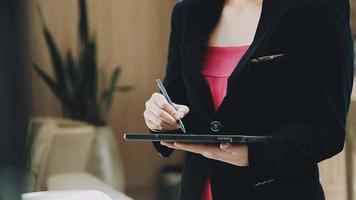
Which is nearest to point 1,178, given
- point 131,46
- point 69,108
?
point 69,108

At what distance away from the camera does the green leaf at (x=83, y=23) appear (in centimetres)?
135

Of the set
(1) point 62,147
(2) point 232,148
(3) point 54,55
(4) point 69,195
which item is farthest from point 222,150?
(3) point 54,55

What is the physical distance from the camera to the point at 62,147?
3.25ft

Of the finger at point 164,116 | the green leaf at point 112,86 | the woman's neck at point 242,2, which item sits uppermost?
the woman's neck at point 242,2

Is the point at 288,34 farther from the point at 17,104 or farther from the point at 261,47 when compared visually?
the point at 17,104

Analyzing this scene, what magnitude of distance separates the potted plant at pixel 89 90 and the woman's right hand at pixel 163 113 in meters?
0.39

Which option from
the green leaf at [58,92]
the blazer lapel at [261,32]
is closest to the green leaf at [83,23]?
the green leaf at [58,92]

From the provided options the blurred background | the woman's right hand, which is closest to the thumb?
the woman's right hand

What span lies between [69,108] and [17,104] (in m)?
0.94

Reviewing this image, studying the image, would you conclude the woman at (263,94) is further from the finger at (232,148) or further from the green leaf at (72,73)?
the green leaf at (72,73)

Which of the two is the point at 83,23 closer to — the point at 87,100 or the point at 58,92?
the point at 87,100

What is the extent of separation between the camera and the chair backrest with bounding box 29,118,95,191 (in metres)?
0.85

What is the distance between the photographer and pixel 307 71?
0.53m

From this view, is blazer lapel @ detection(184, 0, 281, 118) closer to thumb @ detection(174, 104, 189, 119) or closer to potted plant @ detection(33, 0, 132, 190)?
thumb @ detection(174, 104, 189, 119)
